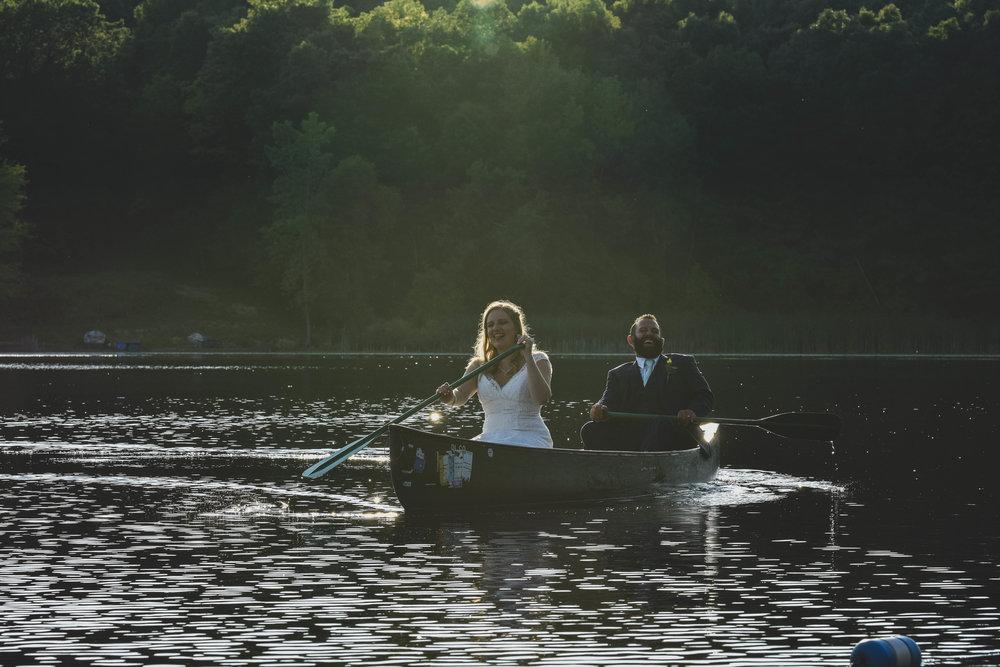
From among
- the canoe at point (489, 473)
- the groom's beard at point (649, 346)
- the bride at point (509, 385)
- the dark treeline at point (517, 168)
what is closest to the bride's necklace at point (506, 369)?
the bride at point (509, 385)

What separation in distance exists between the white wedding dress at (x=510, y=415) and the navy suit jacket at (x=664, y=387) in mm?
1882

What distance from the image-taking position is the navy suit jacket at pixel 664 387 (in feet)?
53.4

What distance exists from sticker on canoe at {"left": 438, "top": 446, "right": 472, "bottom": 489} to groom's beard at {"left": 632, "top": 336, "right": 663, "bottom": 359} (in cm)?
264

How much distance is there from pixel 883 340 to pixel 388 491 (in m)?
44.3

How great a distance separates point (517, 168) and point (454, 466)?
54720 millimetres

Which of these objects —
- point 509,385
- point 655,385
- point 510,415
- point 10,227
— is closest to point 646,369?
point 655,385

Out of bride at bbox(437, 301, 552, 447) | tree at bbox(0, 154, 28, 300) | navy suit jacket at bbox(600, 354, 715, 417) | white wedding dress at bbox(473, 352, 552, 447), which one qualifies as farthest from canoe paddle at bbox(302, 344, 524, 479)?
tree at bbox(0, 154, 28, 300)

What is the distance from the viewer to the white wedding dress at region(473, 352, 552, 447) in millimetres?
14195

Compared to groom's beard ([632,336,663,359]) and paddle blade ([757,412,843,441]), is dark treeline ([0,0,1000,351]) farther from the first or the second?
groom's beard ([632,336,663,359])

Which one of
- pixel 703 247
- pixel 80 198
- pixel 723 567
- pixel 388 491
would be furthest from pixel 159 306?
pixel 723 567

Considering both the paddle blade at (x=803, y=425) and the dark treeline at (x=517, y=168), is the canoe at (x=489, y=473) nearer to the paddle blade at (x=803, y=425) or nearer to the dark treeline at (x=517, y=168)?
the paddle blade at (x=803, y=425)

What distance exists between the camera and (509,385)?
14.1 metres

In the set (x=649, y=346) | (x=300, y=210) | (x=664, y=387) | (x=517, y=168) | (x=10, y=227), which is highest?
(x=517, y=168)

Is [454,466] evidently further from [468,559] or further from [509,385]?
[468,559]
